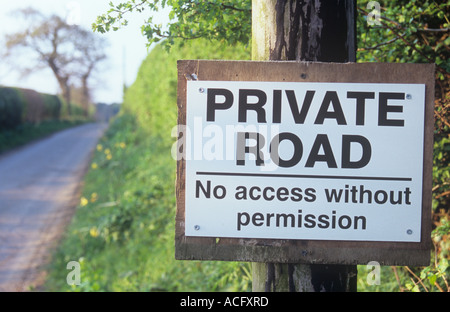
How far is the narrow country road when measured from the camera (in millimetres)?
5797

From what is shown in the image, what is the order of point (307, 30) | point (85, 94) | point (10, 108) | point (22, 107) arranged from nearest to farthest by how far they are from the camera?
point (307, 30) < point (10, 108) < point (22, 107) < point (85, 94)

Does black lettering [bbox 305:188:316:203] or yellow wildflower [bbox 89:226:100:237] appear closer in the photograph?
black lettering [bbox 305:188:316:203]

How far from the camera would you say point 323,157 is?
1.65m

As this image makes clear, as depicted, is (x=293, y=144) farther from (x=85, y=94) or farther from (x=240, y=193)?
(x=85, y=94)

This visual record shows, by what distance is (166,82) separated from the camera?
885 cm

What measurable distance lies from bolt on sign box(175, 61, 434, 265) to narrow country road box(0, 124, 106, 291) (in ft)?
13.1

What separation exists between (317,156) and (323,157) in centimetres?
2

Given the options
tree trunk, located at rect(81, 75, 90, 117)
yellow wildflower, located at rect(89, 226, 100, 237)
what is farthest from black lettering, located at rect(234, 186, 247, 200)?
tree trunk, located at rect(81, 75, 90, 117)

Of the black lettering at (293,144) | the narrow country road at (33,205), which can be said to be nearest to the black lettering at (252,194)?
the black lettering at (293,144)

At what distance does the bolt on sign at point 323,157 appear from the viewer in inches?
64.5

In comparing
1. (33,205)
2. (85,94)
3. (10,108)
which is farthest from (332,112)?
(85,94)

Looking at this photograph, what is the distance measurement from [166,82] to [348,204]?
7.54 metres

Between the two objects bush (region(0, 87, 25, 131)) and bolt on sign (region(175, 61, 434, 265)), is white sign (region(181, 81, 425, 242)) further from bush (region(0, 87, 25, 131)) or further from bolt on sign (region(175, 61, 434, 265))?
bush (region(0, 87, 25, 131))
